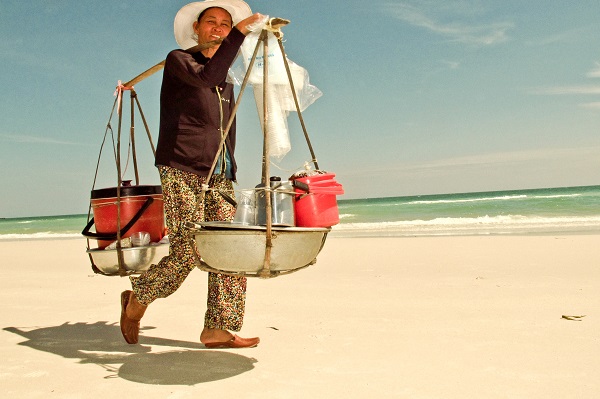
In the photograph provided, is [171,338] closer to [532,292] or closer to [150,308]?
[150,308]

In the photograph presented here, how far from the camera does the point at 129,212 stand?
3086 mm

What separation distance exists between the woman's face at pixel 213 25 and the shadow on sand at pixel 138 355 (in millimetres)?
1683

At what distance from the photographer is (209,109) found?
2750mm

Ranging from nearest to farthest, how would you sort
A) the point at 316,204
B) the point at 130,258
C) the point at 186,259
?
1. the point at 316,204
2. the point at 186,259
3. the point at 130,258

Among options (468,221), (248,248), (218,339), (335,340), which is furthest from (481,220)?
(248,248)

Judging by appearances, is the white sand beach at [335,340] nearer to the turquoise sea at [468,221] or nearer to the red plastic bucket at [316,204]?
the red plastic bucket at [316,204]

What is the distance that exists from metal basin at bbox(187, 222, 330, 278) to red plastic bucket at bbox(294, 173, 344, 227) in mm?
114

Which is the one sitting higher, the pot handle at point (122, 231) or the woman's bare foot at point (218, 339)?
the pot handle at point (122, 231)

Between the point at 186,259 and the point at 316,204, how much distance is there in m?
0.81

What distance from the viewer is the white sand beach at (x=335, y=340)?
2301 millimetres

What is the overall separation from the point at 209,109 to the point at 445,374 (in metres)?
1.74

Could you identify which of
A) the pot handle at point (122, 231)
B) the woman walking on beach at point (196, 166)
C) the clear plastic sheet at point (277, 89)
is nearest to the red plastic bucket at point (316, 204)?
the clear plastic sheet at point (277, 89)

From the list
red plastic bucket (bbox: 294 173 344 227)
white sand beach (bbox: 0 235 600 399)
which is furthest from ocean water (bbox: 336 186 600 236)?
red plastic bucket (bbox: 294 173 344 227)

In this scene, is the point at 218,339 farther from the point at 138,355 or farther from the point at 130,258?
the point at 130,258
